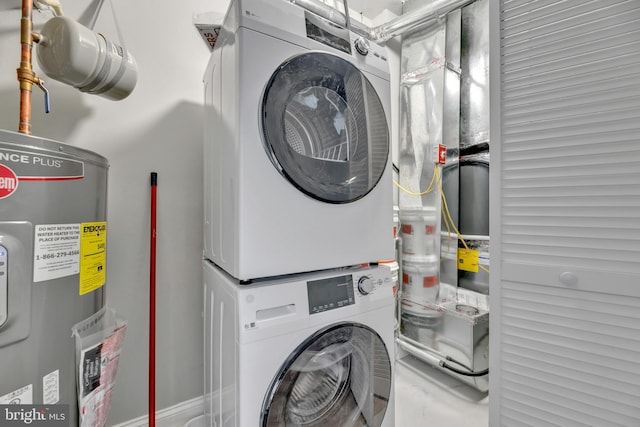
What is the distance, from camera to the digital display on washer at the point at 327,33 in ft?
3.43

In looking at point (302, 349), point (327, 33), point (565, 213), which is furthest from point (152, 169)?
point (565, 213)

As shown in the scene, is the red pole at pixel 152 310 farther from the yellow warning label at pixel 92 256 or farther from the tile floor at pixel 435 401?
the tile floor at pixel 435 401

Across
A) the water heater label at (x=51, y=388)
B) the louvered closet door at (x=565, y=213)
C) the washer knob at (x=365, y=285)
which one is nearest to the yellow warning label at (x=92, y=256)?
the water heater label at (x=51, y=388)

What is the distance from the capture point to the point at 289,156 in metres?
0.97

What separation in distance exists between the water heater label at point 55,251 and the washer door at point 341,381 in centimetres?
76

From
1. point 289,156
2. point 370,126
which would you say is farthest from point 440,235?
point 289,156

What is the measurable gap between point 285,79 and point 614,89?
1.12 m

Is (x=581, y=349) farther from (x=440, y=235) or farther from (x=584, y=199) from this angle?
(x=440, y=235)

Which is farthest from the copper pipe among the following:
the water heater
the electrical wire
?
the electrical wire

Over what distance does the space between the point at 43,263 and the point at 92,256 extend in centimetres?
17

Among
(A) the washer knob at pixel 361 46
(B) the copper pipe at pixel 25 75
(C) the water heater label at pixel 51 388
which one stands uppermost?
(A) the washer knob at pixel 361 46

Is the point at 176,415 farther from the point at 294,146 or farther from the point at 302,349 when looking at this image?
the point at 294,146

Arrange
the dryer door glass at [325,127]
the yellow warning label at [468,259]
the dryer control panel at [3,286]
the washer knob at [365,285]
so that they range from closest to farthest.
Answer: the dryer control panel at [3,286]
the dryer door glass at [325,127]
the washer knob at [365,285]
the yellow warning label at [468,259]

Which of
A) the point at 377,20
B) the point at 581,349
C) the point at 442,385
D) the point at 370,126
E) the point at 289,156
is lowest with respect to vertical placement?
the point at 442,385
